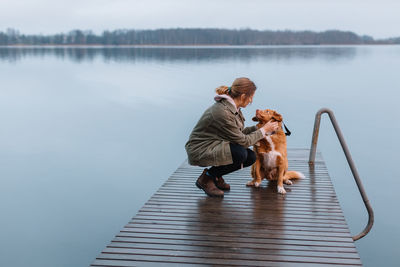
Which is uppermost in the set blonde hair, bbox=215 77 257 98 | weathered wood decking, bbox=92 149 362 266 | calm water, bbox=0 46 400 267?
blonde hair, bbox=215 77 257 98

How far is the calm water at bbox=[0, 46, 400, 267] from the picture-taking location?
5395 millimetres

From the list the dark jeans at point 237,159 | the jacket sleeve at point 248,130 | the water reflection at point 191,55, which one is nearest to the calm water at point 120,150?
the dark jeans at point 237,159

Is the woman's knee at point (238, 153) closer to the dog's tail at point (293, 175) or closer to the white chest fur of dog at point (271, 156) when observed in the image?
the white chest fur of dog at point (271, 156)

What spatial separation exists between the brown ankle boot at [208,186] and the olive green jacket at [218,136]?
29cm

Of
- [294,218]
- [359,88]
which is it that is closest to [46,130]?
[294,218]

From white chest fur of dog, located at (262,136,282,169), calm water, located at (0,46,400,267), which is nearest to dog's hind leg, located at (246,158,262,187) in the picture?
white chest fur of dog, located at (262,136,282,169)

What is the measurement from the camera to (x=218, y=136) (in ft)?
12.0

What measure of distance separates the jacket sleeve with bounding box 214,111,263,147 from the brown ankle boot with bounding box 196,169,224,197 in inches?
19.8

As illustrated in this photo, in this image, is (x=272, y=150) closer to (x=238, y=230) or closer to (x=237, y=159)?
(x=237, y=159)

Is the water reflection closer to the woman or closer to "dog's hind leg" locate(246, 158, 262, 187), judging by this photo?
"dog's hind leg" locate(246, 158, 262, 187)

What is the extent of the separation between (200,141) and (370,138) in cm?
805

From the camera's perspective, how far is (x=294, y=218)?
134 inches

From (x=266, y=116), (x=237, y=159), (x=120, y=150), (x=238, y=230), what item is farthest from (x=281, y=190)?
(x=120, y=150)

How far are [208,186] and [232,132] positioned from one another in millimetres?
646
